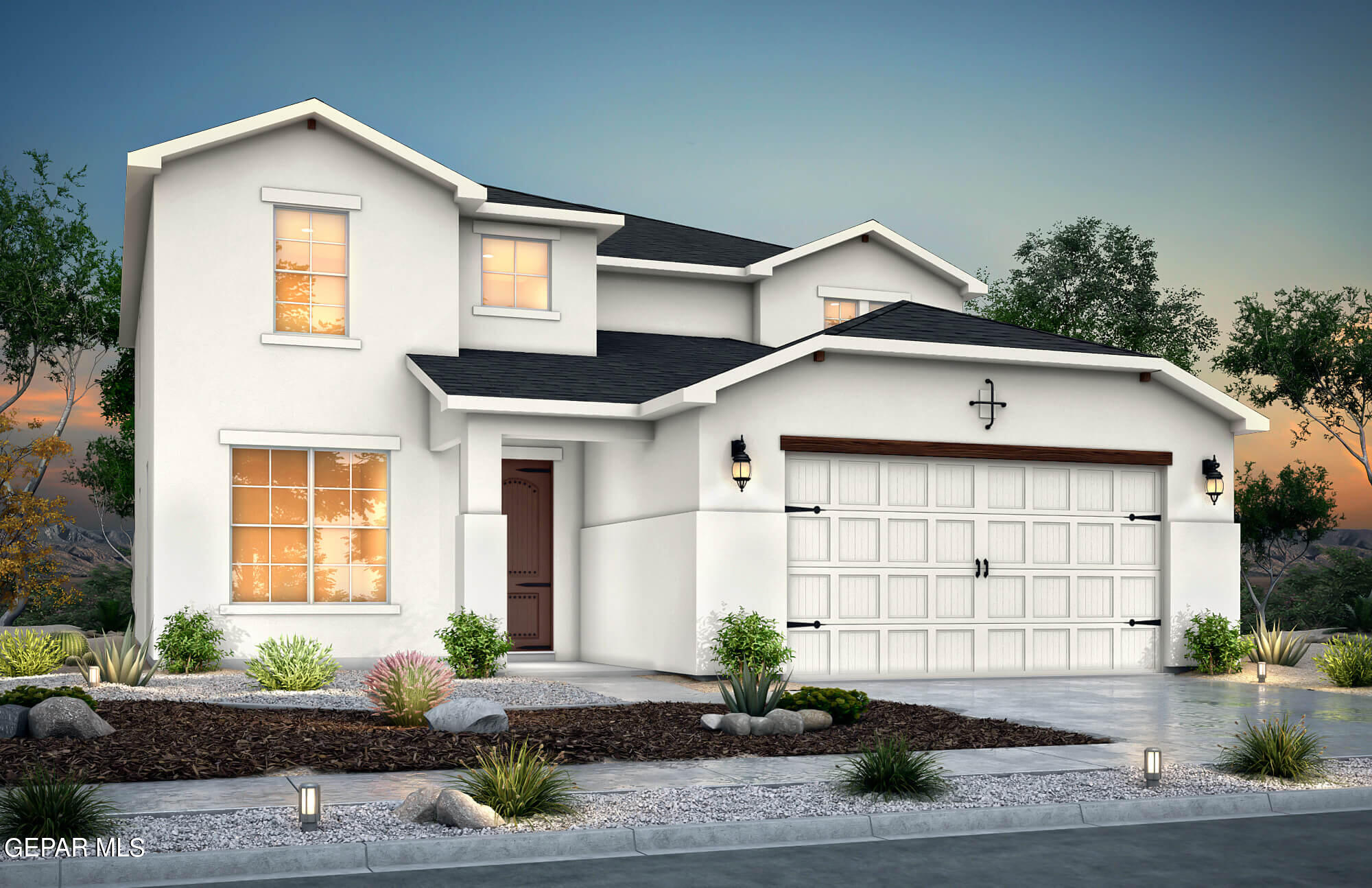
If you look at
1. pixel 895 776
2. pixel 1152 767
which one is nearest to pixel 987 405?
pixel 1152 767

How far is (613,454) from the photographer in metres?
19.0

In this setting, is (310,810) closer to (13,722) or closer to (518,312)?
(13,722)

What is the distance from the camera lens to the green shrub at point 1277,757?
9117mm

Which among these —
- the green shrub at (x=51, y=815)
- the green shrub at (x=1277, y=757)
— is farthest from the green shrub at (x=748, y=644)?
the green shrub at (x=51, y=815)

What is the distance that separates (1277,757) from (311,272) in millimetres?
13840

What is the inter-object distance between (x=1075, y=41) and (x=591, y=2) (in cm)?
1023

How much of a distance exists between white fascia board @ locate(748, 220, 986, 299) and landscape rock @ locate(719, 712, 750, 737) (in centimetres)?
1275

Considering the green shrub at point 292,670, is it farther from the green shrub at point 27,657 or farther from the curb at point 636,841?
the curb at point 636,841

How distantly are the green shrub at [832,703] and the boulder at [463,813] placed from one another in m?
4.72

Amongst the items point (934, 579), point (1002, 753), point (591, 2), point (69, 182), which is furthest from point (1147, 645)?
point (69, 182)

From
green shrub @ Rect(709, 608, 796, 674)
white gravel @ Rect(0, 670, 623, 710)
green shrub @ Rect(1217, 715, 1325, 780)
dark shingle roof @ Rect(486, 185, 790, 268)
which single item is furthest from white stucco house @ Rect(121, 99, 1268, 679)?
green shrub @ Rect(1217, 715, 1325, 780)

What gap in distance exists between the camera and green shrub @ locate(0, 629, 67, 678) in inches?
612

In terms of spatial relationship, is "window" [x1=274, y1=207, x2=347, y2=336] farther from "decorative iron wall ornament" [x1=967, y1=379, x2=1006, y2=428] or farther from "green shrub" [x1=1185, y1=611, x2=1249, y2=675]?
"green shrub" [x1=1185, y1=611, x2=1249, y2=675]

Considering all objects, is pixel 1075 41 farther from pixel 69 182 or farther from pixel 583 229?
pixel 69 182
